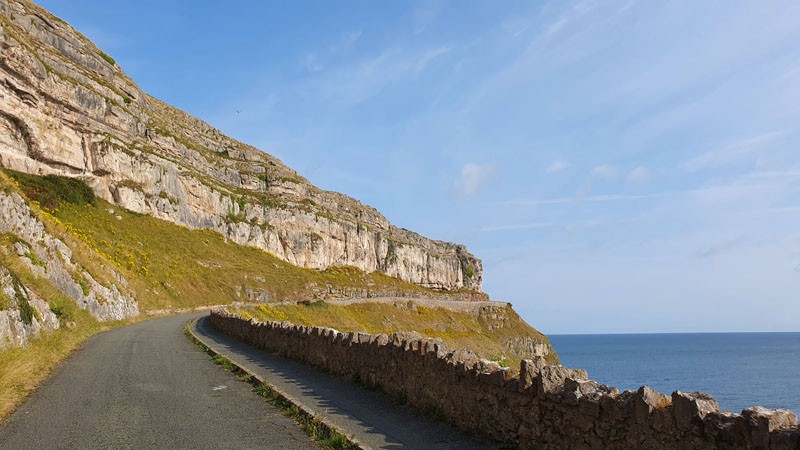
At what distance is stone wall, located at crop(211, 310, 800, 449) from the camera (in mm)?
5754

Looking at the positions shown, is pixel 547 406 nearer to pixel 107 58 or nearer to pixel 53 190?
pixel 53 190

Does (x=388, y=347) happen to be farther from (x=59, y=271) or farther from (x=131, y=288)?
(x=131, y=288)

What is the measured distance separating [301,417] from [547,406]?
571 centimetres

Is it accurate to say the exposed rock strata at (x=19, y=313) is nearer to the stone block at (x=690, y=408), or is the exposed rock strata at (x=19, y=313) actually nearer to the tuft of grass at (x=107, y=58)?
the stone block at (x=690, y=408)

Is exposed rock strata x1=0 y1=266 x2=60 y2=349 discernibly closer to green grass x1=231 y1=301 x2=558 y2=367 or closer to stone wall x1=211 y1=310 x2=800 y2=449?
stone wall x1=211 y1=310 x2=800 y2=449

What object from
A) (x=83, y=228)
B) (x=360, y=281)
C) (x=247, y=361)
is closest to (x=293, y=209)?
(x=360, y=281)

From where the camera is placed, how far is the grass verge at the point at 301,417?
9.52 metres

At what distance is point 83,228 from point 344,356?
48.1 m

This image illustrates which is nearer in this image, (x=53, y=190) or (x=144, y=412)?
(x=144, y=412)

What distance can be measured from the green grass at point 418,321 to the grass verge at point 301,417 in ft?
96.4

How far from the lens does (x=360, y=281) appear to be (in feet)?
388

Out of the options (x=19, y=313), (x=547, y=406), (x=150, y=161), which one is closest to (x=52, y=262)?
(x=19, y=313)

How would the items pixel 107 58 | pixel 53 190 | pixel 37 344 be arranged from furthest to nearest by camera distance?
pixel 107 58 → pixel 53 190 → pixel 37 344

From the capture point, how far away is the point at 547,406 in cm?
816
